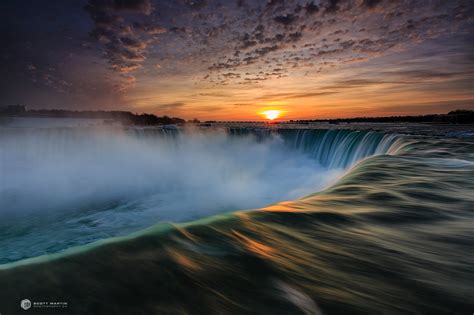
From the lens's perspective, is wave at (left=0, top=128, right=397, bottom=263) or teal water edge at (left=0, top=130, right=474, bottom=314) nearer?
teal water edge at (left=0, top=130, right=474, bottom=314)

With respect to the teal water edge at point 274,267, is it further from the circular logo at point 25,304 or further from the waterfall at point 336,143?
the waterfall at point 336,143

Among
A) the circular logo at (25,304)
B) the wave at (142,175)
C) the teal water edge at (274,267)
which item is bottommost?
the wave at (142,175)

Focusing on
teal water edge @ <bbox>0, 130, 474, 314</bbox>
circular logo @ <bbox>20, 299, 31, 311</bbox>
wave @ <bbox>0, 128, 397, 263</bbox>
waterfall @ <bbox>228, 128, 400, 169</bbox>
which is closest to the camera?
circular logo @ <bbox>20, 299, 31, 311</bbox>

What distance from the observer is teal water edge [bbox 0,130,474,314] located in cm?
166

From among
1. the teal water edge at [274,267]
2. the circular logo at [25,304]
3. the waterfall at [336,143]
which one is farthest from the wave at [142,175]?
the circular logo at [25,304]

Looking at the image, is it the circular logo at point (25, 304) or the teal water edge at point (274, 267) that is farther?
the teal water edge at point (274, 267)

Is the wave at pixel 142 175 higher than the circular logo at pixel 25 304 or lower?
lower

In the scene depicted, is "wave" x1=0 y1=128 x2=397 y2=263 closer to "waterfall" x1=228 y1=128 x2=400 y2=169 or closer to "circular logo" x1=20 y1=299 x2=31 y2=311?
"waterfall" x1=228 y1=128 x2=400 y2=169

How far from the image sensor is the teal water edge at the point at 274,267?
5.44 ft

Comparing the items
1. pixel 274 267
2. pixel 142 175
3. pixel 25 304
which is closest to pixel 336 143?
pixel 142 175

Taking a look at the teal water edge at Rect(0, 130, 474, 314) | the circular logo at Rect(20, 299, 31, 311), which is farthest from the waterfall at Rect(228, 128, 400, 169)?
the circular logo at Rect(20, 299, 31, 311)

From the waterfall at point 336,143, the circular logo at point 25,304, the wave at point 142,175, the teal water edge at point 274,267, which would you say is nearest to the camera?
the circular logo at point 25,304

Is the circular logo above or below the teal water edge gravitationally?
above

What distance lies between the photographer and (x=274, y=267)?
89.3 inches
